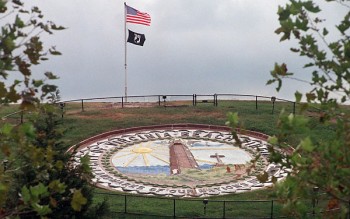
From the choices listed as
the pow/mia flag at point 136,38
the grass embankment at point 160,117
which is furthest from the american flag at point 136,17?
the grass embankment at point 160,117

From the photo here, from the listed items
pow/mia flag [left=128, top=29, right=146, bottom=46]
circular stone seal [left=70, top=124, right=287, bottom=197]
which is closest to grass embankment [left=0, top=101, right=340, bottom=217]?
circular stone seal [left=70, top=124, right=287, bottom=197]

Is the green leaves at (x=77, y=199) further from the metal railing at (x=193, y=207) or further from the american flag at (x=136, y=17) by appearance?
the american flag at (x=136, y=17)

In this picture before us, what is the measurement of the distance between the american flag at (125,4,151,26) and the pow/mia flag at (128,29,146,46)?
30.4 inches

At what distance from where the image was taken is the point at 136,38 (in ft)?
119

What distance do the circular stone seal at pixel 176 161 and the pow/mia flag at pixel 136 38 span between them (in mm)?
9239

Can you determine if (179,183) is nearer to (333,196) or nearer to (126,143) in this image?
(126,143)

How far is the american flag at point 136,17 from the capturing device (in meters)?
35.8

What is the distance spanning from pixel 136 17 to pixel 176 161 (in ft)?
49.4

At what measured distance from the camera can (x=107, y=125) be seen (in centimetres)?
2858

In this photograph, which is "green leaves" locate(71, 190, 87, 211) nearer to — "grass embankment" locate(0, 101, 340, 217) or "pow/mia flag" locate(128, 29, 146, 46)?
"grass embankment" locate(0, 101, 340, 217)

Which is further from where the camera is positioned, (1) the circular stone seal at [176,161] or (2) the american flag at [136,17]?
(2) the american flag at [136,17]

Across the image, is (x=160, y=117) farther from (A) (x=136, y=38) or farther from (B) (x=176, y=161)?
(A) (x=136, y=38)

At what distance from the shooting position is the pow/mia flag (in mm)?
36216

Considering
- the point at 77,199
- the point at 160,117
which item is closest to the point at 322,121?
the point at 77,199
